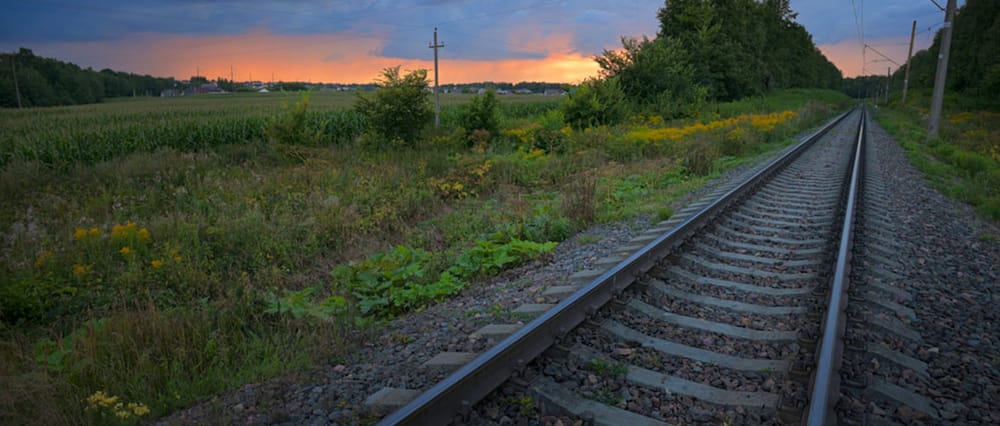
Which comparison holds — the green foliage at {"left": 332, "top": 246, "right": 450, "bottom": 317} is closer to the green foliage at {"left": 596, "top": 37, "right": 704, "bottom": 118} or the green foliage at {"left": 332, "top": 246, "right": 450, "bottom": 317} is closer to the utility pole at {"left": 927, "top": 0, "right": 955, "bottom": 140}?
the utility pole at {"left": 927, "top": 0, "right": 955, "bottom": 140}

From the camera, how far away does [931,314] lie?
4199mm

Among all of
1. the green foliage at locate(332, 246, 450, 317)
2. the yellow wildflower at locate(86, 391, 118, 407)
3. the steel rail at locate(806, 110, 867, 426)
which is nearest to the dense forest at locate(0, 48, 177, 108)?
the green foliage at locate(332, 246, 450, 317)

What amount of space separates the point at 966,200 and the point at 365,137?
14493 mm

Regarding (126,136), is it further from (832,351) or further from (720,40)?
(720,40)

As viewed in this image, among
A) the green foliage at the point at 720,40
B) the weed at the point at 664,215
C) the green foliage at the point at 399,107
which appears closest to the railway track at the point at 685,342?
the weed at the point at 664,215

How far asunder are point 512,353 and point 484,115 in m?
16.9

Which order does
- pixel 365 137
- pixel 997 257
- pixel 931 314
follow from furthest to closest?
pixel 365 137 → pixel 997 257 → pixel 931 314

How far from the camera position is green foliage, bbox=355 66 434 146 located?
16.5m

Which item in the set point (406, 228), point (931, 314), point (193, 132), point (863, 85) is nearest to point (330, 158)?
point (193, 132)

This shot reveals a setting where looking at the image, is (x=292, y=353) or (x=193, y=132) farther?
(x=193, y=132)

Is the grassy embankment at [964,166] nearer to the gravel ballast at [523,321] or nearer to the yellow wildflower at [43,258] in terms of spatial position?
the gravel ballast at [523,321]

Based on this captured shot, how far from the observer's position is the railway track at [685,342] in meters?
2.80

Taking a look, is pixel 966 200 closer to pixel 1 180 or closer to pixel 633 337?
pixel 633 337

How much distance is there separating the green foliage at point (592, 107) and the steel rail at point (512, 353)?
58.7 feet
